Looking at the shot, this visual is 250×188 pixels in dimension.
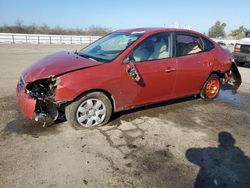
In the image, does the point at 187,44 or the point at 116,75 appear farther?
the point at 187,44

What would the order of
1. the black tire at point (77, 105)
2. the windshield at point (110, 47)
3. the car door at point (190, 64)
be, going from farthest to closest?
the car door at point (190, 64) < the windshield at point (110, 47) < the black tire at point (77, 105)

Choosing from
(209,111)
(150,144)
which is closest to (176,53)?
(209,111)

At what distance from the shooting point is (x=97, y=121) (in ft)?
15.7

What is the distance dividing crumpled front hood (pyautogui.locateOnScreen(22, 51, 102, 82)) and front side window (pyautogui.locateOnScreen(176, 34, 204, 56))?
192 centimetres

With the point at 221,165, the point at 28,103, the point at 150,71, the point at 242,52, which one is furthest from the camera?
the point at 242,52

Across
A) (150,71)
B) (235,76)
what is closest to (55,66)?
(150,71)

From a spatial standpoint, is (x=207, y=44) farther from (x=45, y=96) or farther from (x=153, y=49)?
(x=45, y=96)

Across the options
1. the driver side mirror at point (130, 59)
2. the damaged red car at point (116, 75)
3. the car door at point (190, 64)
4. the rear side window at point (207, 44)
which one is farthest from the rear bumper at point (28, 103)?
the rear side window at point (207, 44)

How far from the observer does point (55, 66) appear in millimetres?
4527

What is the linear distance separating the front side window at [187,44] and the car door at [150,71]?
0.25 metres

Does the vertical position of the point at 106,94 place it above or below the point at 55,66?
below

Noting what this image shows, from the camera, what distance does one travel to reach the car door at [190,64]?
5.56m

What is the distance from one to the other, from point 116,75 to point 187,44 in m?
2.06

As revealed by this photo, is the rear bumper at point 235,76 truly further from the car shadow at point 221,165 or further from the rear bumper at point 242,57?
the rear bumper at point 242,57
